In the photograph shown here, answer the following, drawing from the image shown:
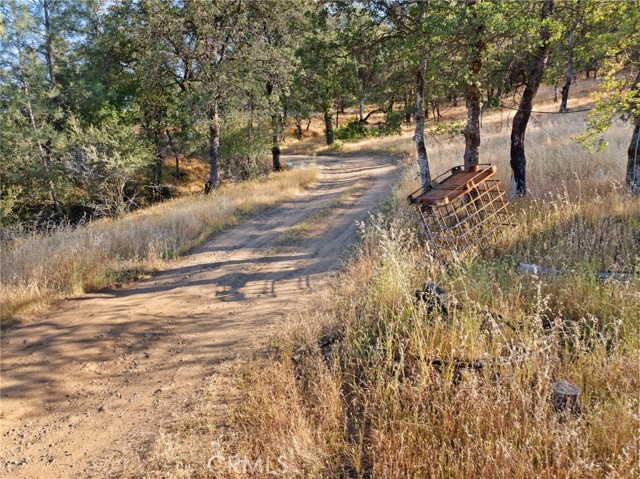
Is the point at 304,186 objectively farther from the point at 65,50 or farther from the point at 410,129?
the point at 410,129

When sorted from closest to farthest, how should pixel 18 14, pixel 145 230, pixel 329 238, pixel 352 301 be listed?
pixel 352 301
pixel 329 238
pixel 145 230
pixel 18 14

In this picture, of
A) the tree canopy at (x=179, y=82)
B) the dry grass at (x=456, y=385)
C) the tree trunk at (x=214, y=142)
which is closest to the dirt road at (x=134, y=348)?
the dry grass at (x=456, y=385)

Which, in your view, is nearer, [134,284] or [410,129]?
[134,284]

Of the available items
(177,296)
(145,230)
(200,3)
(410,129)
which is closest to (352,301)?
(177,296)

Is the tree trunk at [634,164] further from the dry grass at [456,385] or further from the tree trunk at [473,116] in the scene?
the tree trunk at [473,116]

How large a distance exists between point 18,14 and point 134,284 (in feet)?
57.1

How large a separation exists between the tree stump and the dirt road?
2.98 meters

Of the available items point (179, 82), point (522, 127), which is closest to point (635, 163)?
point (522, 127)

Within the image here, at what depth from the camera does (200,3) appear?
15227 millimetres

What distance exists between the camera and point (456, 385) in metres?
3.00

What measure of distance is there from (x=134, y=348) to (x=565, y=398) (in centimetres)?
455

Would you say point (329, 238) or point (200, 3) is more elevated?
point (200, 3)

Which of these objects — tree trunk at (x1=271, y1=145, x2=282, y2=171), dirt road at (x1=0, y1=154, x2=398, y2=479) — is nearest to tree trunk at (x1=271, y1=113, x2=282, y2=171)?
tree trunk at (x1=271, y1=145, x2=282, y2=171)

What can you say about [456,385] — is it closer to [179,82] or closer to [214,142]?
[214,142]
